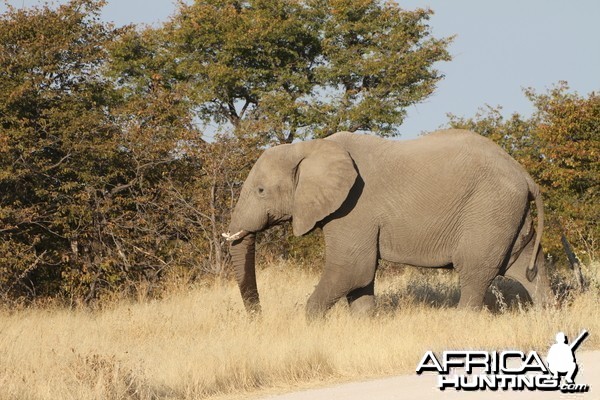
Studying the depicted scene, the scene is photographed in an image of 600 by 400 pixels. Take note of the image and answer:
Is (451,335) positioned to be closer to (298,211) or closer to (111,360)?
(298,211)

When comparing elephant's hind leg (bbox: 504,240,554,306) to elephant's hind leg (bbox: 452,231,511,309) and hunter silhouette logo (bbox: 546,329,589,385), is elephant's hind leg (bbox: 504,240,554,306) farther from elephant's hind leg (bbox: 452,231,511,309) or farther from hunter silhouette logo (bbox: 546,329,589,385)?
hunter silhouette logo (bbox: 546,329,589,385)

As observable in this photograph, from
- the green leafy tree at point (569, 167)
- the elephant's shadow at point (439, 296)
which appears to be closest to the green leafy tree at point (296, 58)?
the green leafy tree at point (569, 167)

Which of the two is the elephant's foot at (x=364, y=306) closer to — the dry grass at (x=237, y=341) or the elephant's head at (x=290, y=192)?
the dry grass at (x=237, y=341)

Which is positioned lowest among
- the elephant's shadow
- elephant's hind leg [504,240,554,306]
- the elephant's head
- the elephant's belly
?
the elephant's shadow

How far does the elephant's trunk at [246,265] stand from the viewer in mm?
13594

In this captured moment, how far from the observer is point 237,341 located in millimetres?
11906

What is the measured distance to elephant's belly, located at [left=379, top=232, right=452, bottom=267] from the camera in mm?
13320

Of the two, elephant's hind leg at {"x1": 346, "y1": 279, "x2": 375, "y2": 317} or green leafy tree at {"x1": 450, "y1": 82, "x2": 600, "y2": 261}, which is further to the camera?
green leafy tree at {"x1": 450, "y1": 82, "x2": 600, "y2": 261}

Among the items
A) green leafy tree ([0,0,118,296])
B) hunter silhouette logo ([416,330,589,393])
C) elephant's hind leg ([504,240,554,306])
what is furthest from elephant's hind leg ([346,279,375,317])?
green leafy tree ([0,0,118,296])

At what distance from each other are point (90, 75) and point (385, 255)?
29.0ft

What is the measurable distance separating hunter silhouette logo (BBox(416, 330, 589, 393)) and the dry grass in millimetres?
459

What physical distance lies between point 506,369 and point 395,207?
12.4 ft

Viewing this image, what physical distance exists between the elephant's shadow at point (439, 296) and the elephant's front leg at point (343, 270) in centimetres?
97

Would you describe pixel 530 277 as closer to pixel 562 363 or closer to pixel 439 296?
pixel 439 296
